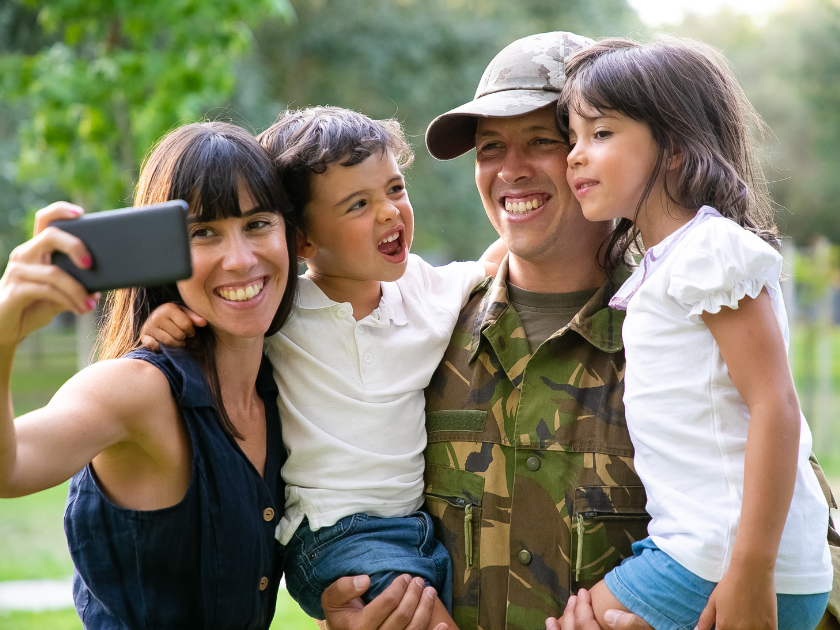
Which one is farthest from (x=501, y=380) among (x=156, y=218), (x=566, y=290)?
(x=156, y=218)

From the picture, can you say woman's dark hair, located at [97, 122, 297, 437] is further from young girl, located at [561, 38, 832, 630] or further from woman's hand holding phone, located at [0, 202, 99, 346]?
young girl, located at [561, 38, 832, 630]

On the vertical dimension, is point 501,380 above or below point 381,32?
below

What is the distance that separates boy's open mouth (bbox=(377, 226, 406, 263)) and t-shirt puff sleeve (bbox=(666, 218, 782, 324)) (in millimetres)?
854

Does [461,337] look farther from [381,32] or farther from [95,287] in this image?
[381,32]

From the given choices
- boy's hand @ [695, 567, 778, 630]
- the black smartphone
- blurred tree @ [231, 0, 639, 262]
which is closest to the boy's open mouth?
the black smartphone

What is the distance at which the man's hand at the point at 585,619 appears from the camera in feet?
6.68

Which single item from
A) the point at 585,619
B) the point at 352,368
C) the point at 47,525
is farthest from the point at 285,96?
the point at 585,619

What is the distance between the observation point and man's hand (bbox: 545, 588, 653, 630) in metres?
Answer: 2.04

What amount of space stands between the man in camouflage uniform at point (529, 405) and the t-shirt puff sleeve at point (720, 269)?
0.46m

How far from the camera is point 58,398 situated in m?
1.82

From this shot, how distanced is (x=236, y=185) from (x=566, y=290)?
1063 millimetres

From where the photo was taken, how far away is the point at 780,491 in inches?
73.1

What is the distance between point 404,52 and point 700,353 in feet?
41.6

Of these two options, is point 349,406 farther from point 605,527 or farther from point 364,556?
point 605,527
